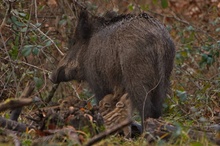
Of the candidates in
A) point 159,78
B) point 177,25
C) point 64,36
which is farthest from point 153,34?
point 177,25

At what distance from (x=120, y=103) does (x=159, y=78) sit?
53 centimetres

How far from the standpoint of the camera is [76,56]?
7473 millimetres

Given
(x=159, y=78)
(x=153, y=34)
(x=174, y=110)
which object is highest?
(x=153, y=34)

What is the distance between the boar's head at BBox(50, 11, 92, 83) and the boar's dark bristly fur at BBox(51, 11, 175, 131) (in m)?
0.03

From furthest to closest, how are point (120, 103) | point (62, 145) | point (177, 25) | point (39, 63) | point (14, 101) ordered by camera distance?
point (177, 25) < point (39, 63) < point (120, 103) < point (62, 145) < point (14, 101)

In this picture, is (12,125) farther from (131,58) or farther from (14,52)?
(14,52)

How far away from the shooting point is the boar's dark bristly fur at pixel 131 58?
611 cm

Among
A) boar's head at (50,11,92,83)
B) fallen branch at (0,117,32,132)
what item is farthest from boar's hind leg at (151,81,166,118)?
fallen branch at (0,117,32,132)

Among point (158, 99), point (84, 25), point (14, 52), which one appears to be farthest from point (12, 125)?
point (84, 25)

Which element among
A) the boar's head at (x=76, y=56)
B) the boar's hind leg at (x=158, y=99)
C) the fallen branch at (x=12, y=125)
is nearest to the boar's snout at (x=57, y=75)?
the boar's head at (x=76, y=56)

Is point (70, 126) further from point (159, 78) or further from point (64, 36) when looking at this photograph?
point (64, 36)

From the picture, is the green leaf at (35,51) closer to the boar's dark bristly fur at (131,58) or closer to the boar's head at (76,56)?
the boar's dark bristly fur at (131,58)

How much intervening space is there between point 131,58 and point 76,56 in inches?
60.8

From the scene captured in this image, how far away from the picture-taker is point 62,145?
4.35 m
